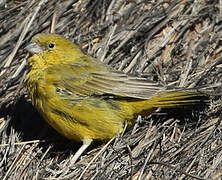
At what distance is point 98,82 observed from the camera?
16.4 feet

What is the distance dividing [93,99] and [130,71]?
2.76 ft

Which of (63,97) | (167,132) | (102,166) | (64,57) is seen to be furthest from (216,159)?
(64,57)

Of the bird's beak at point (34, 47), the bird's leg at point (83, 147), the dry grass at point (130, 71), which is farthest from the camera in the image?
the bird's beak at point (34, 47)

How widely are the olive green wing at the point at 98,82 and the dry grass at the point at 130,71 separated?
350 mm

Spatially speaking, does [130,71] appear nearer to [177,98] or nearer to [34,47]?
[177,98]

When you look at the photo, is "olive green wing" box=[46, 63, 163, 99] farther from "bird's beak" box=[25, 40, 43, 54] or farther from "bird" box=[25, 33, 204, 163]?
"bird's beak" box=[25, 40, 43, 54]

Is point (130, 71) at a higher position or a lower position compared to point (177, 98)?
higher

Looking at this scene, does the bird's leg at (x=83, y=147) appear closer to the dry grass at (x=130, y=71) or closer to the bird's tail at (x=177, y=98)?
the dry grass at (x=130, y=71)

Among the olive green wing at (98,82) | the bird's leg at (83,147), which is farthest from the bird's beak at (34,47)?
the bird's leg at (83,147)

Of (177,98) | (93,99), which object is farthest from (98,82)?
(177,98)

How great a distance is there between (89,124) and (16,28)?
1.82m

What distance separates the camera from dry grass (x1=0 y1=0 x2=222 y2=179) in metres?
4.55

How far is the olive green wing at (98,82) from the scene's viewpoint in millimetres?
4844

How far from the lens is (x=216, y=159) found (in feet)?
14.4
